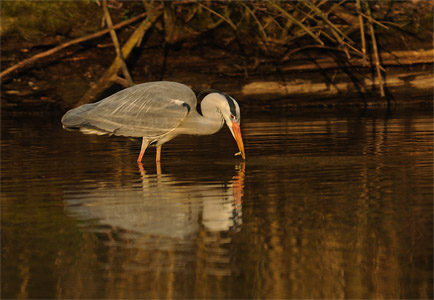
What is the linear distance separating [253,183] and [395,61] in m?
11.6

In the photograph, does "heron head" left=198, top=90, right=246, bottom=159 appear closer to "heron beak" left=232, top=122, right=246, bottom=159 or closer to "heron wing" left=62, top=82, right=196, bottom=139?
"heron beak" left=232, top=122, right=246, bottom=159

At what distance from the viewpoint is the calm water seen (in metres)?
5.92

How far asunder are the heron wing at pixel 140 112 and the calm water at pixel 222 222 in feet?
1.56

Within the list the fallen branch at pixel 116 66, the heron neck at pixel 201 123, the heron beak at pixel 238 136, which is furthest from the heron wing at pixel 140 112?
the fallen branch at pixel 116 66

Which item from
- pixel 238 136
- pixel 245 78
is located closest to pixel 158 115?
pixel 238 136

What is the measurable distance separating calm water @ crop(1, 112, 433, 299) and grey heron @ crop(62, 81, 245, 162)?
17.2 inches

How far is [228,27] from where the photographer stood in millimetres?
20734

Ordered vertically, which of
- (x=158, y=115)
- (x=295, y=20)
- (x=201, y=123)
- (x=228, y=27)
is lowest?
(x=201, y=123)

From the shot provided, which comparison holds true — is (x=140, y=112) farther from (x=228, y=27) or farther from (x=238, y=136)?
(x=228, y=27)

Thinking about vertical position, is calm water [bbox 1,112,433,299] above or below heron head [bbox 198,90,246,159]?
below

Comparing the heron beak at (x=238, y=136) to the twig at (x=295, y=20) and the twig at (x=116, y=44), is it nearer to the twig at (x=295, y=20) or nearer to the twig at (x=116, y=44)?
the twig at (x=295, y=20)

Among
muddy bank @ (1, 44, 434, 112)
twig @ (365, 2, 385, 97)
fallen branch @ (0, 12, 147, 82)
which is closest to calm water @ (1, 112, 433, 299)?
twig @ (365, 2, 385, 97)

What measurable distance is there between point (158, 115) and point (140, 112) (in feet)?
1.10

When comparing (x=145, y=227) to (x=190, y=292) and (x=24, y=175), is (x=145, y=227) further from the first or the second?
(x=24, y=175)
